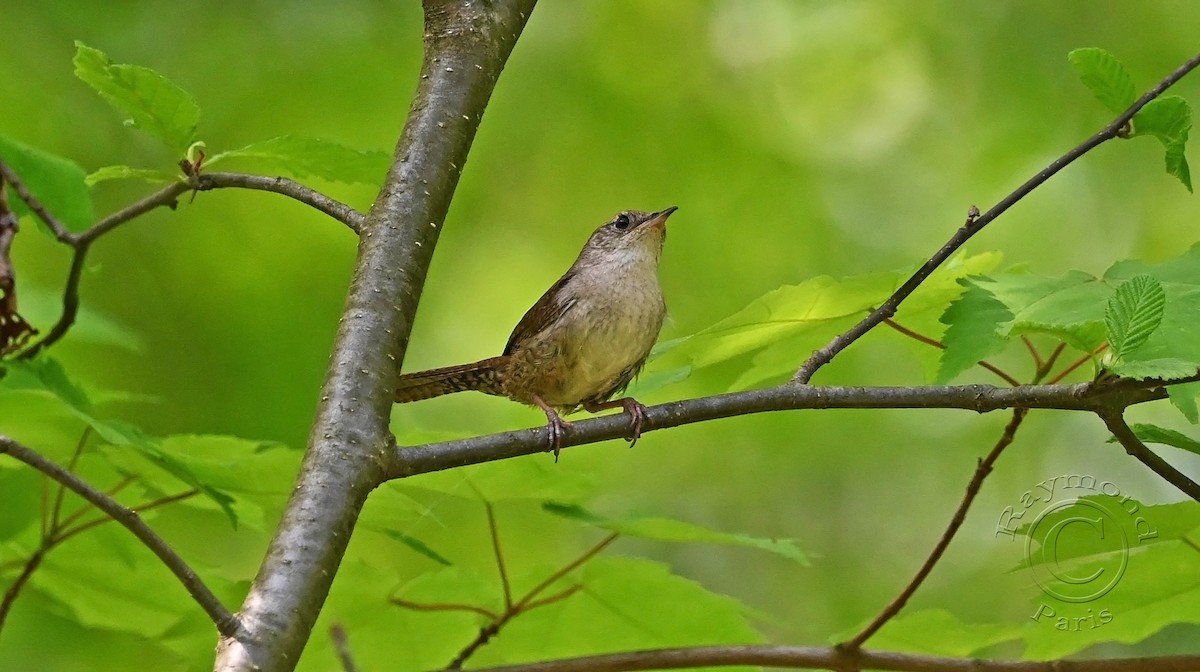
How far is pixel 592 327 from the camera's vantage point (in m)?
2.60

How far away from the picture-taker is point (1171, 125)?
58.4 inches

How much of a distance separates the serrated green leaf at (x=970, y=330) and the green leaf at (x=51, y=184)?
142 cm

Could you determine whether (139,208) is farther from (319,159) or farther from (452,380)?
(452,380)

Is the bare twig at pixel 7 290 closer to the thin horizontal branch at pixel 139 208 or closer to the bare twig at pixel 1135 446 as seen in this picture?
the thin horizontal branch at pixel 139 208

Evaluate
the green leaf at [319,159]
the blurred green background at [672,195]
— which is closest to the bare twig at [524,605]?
the green leaf at [319,159]

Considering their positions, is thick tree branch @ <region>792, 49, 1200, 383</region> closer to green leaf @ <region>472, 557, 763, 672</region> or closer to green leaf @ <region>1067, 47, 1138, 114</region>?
green leaf @ <region>1067, 47, 1138, 114</region>

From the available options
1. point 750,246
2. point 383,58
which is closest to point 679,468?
point 750,246

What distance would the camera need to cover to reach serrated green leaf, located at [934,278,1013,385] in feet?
4.97

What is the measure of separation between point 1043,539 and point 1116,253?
3.47 meters

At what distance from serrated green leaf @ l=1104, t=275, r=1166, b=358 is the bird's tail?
1382mm

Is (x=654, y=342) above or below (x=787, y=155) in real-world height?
below

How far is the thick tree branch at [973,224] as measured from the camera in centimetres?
141

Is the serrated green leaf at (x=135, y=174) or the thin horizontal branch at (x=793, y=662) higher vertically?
the serrated green leaf at (x=135, y=174)

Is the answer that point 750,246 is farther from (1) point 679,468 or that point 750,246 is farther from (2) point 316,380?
(2) point 316,380
